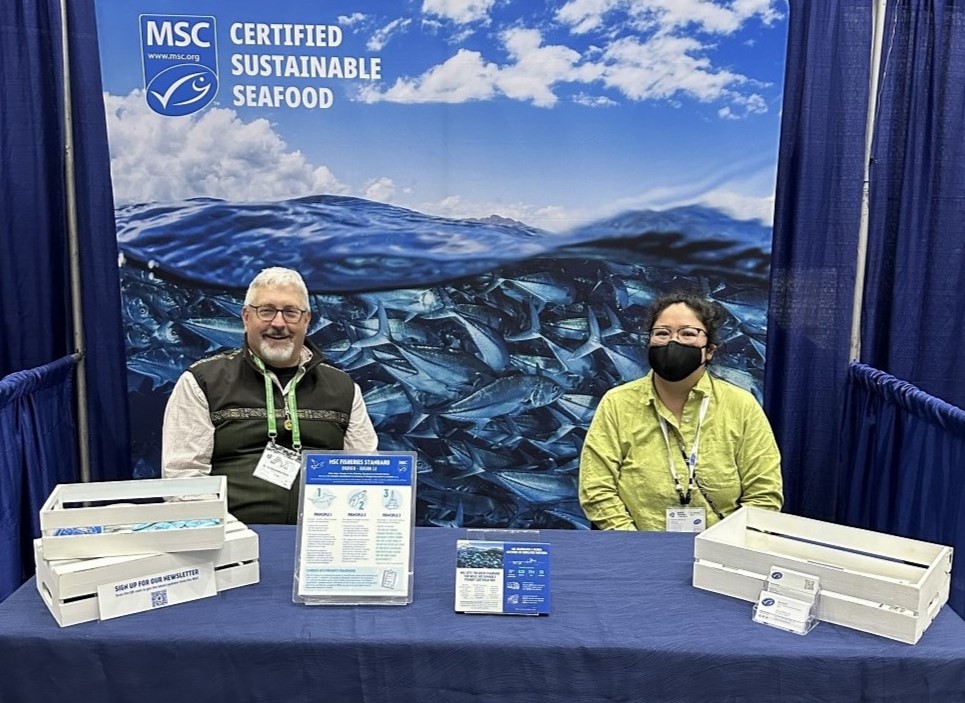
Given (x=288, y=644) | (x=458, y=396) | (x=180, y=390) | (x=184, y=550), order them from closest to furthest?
(x=288, y=644), (x=184, y=550), (x=180, y=390), (x=458, y=396)

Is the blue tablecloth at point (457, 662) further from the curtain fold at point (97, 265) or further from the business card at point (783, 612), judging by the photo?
the curtain fold at point (97, 265)

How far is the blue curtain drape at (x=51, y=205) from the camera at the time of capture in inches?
108

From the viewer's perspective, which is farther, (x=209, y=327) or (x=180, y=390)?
(x=209, y=327)

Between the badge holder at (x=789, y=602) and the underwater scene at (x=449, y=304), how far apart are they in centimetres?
161

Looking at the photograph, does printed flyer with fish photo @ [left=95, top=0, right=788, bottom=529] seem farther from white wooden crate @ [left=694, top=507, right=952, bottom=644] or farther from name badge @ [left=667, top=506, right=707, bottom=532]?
white wooden crate @ [left=694, top=507, right=952, bottom=644]

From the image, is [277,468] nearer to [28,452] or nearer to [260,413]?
[260,413]

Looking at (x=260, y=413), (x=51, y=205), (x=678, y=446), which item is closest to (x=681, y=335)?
(x=678, y=446)

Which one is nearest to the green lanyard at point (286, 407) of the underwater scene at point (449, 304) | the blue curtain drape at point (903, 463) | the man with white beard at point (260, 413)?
the man with white beard at point (260, 413)

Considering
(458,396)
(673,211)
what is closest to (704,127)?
(673,211)

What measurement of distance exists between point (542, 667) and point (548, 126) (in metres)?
2.07

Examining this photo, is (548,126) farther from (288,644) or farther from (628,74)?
(288,644)

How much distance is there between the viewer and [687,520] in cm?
215

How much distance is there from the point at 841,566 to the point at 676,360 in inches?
32.0

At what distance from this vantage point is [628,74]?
287 centimetres
